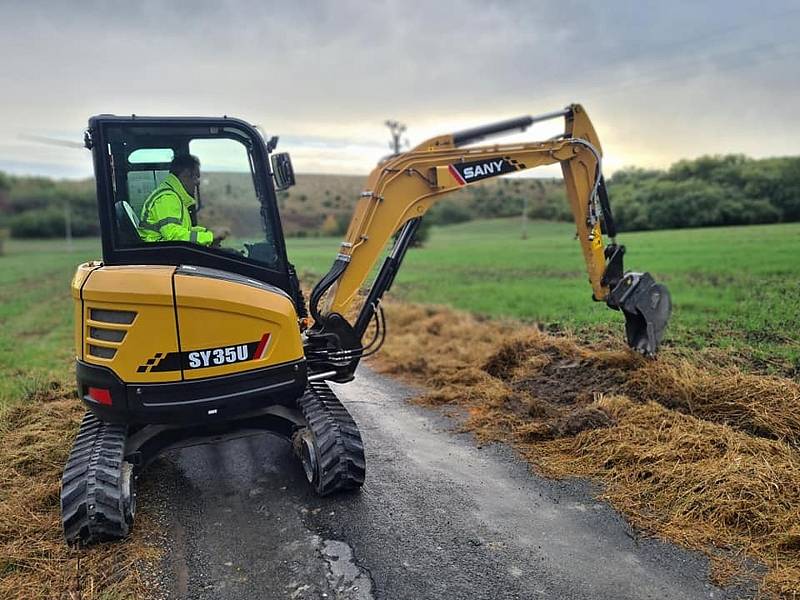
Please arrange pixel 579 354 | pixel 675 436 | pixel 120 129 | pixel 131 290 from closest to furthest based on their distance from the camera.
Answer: pixel 131 290 < pixel 120 129 < pixel 675 436 < pixel 579 354

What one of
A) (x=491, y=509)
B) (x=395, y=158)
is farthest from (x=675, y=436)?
(x=395, y=158)

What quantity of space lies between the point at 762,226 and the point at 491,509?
18.3 meters

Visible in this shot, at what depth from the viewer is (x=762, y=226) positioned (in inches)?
752

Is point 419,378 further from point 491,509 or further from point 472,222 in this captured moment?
point 472,222

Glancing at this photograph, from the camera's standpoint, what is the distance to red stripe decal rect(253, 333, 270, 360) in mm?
4598

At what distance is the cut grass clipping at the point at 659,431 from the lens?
4156mm

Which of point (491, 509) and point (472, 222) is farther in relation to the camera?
point (472, 222)

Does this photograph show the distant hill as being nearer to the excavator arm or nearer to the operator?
the excavator arm

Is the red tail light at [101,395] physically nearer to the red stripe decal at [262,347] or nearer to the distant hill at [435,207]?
the red stripe decal at [262,347]


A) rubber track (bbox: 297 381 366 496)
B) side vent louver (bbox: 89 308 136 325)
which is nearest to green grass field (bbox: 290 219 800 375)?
rubber track (bbox: 297 381 366 496)

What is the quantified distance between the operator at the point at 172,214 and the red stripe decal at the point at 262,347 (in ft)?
2.94

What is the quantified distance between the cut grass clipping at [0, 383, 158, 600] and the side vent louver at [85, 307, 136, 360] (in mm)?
1282

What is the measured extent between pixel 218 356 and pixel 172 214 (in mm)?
1177

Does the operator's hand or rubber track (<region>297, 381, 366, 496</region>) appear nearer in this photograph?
rubber track (<region>297, 381, 366, 496</region>)
